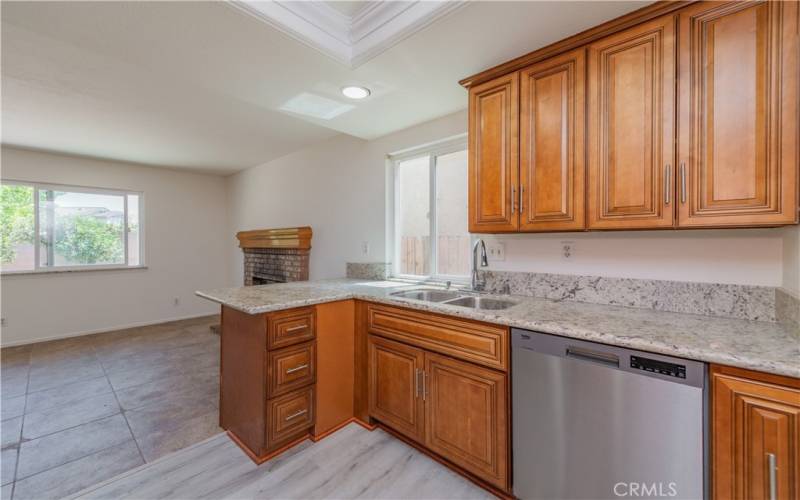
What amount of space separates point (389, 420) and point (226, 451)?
99 cm

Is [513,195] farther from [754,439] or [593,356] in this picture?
[754,439]

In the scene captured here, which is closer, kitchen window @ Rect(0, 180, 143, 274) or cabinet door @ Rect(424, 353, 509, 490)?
cabinet door @ Rect(424, 353, 509, 490)

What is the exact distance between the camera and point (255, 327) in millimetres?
1823

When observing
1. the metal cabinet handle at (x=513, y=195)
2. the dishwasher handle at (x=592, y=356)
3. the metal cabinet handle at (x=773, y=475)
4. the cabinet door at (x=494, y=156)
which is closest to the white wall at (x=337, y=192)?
the cabinet door at (x=494, y=156)

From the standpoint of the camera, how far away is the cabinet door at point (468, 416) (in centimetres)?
151

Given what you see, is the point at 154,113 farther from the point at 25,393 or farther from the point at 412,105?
the point at 25,393

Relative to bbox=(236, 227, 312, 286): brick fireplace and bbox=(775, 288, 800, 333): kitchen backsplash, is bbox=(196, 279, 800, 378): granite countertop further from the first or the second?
bbox=(236, 227, 312, 286): brick fireplace

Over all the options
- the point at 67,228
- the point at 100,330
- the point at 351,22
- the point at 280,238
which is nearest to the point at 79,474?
the point at 280,238

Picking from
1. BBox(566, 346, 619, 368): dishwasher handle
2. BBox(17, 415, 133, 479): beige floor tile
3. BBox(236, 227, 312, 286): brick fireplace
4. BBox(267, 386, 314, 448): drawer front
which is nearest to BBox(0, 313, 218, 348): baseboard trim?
BBox(236, 227, 312, 286): brick fireplace

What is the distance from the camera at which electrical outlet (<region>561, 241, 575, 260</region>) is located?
75.1 inches

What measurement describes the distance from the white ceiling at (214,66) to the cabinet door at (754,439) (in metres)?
1.53

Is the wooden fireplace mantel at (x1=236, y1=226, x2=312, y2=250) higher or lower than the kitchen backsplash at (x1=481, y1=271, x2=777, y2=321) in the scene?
higher

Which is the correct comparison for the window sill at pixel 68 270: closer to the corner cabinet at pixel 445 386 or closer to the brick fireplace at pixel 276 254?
the brick fireplace at pixel 276 254

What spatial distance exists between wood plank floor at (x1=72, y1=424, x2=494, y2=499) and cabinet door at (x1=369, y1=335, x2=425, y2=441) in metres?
0.16
